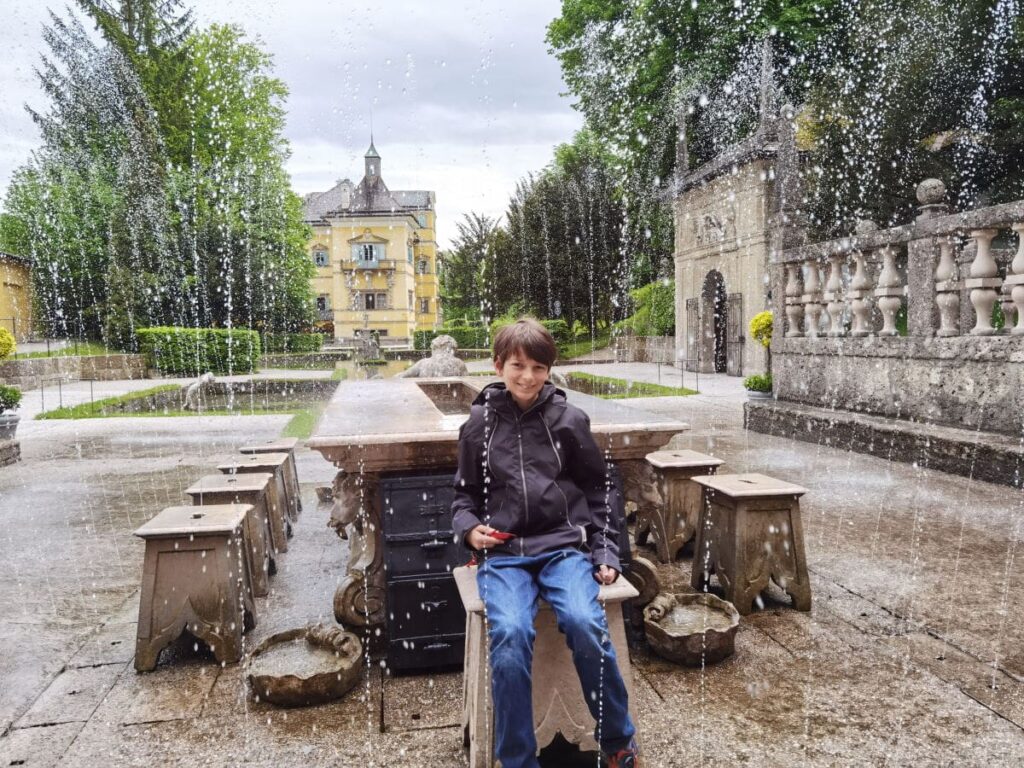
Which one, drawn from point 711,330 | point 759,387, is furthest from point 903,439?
point 711,330

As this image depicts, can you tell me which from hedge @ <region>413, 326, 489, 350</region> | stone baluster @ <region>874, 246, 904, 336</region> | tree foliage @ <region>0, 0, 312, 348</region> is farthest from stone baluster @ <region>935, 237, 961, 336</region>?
hedge @ <region>413, 326, 489, 350</region>

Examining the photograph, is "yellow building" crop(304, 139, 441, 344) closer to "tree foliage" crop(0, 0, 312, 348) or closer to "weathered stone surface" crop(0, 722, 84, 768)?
"tree foliage" crop(0, 0, 312, 348)

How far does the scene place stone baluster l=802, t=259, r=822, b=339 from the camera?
10258mm

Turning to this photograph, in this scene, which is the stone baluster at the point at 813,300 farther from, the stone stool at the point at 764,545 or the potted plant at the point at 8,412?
the potted plant at the point at 8,412

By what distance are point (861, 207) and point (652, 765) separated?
19.4 metres

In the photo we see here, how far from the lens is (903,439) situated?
8.10 metres

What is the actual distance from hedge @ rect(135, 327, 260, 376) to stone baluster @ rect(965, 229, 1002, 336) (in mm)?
25886

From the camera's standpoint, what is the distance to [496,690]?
7.74ft

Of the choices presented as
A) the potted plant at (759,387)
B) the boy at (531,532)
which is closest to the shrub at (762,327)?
the potted plant at (759,387)

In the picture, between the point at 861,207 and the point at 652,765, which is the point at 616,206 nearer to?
the point at 861,207

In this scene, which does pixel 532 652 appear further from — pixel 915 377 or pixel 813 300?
pixel 813 300

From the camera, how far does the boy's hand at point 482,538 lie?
263cm

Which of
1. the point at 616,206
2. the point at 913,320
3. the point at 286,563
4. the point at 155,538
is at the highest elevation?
the point at 616,206

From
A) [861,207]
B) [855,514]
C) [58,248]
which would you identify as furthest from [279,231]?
[855,514]
